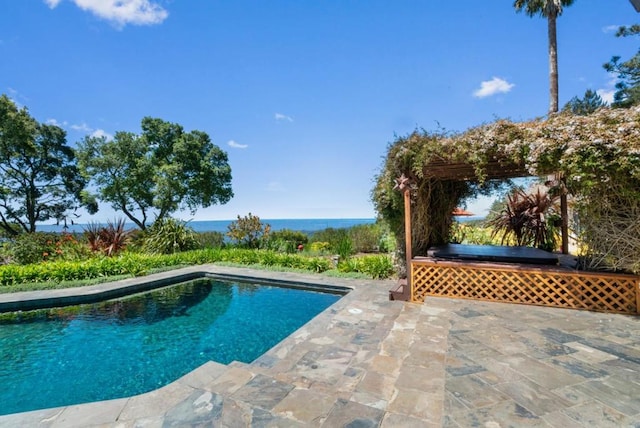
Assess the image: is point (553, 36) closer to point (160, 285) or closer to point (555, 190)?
point (555, 190)

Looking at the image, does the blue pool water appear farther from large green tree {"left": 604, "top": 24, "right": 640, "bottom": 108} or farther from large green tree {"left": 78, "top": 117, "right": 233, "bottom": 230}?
large green tree {"left": 604, "top": 24, "right": 640, "bottom": 108}

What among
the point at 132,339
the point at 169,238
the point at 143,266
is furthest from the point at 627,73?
the point at 169,238

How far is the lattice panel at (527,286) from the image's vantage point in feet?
13.5

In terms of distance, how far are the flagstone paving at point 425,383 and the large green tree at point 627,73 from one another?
1120 cm

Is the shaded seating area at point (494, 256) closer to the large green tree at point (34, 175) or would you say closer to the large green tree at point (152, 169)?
the large green tree at point (152, 169)

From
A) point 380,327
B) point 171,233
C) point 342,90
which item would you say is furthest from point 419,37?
point 171,233

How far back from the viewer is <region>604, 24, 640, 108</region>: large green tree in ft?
30.8

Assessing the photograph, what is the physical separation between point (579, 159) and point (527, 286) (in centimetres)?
220

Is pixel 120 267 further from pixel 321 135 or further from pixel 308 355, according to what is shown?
pixel 321 135

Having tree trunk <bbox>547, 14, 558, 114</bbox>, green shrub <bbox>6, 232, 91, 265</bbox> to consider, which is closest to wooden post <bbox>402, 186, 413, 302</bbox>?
tree trunk <bbox>547, 14, 558, 114</bbox>

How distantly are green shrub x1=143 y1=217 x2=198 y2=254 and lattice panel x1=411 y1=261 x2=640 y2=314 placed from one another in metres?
9.88

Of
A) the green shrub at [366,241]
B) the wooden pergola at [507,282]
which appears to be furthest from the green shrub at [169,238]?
the wooden pergola at [507,282]

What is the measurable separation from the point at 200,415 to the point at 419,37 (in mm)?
8529

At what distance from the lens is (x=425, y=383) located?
242cm
